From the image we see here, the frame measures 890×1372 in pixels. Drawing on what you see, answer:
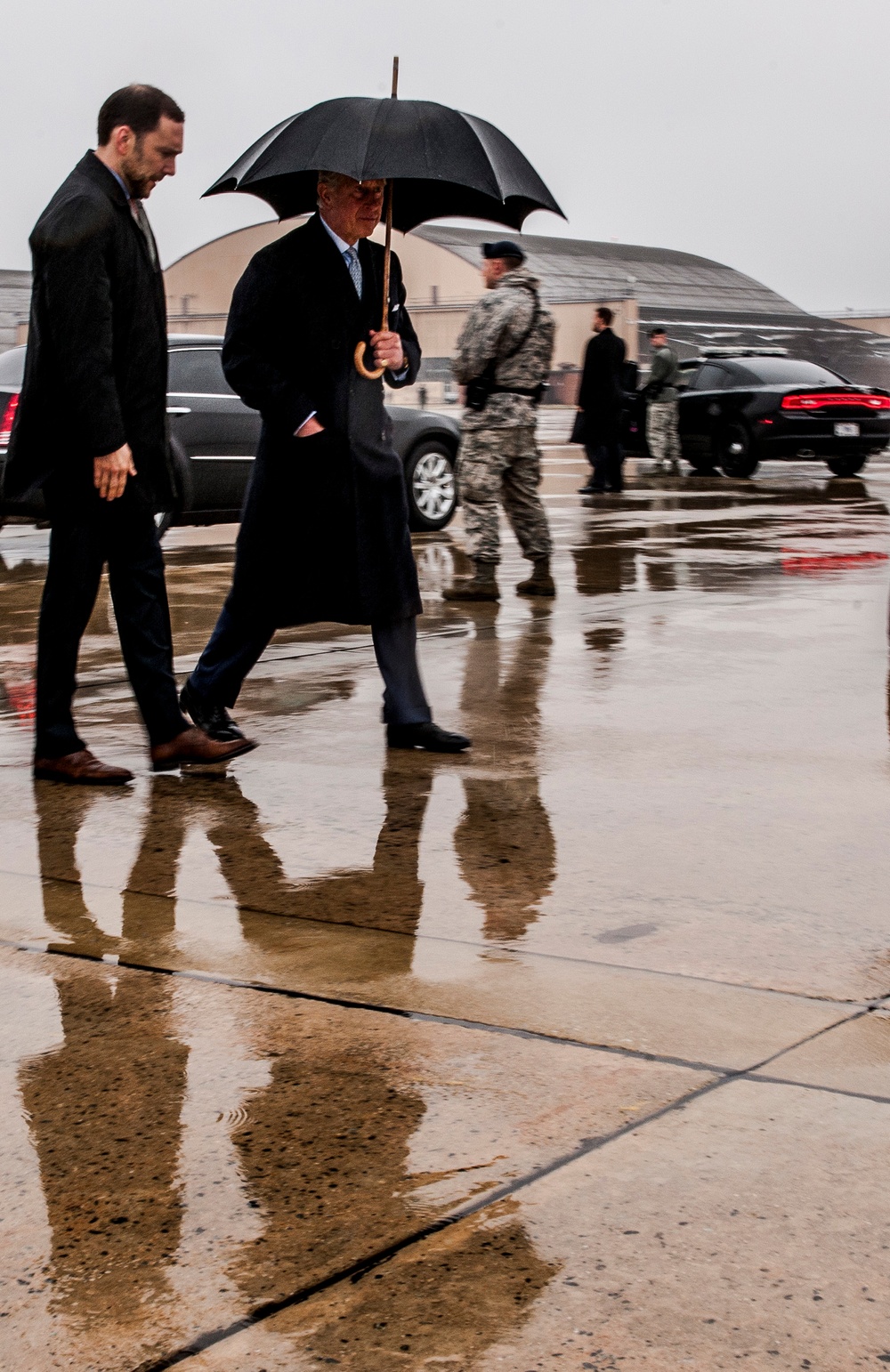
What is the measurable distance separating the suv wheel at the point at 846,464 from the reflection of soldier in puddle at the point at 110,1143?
17.6 m

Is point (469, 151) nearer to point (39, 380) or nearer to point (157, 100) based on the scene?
point (157, 100)

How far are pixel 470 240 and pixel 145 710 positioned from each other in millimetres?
68212

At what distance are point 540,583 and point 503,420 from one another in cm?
86

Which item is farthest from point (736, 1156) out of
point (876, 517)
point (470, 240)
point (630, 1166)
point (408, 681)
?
point (470, 240)

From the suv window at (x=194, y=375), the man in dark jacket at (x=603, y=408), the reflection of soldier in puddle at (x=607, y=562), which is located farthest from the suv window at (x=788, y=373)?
the suv window at (x=194, y=375)

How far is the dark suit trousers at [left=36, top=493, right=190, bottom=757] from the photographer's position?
5.20m

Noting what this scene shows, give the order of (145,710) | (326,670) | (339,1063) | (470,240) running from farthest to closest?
(470,240), (326,670), (145,710), (339,1063)

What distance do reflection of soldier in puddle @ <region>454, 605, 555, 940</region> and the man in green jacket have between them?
12.5m

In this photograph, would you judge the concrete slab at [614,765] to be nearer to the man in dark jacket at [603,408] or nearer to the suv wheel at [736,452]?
the man in dark jacket at [603,408]

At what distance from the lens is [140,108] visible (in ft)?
16.6

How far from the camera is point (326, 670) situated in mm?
7242

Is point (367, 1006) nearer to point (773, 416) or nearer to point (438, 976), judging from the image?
point (438, 976)

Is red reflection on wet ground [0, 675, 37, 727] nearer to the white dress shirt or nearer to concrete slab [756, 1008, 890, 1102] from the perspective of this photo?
the white dress shirt

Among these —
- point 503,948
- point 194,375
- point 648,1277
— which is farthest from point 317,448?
point 194,375
